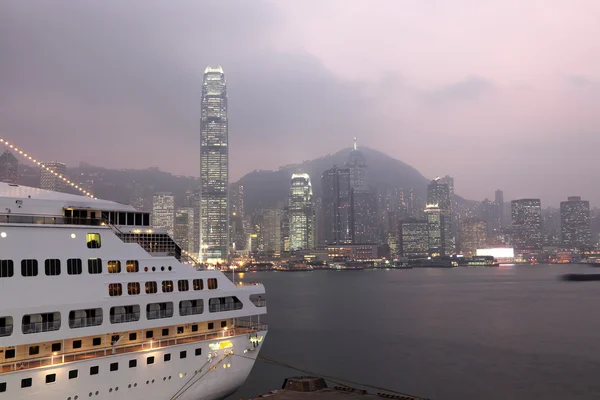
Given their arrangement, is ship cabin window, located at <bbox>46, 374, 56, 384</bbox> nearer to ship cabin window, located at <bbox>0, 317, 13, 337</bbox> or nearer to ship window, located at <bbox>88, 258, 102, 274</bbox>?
ship cabin window, located at <bbox>0, 317, 13, 337</bbox>

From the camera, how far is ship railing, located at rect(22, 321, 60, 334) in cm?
1727

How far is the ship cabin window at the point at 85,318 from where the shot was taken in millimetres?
18422

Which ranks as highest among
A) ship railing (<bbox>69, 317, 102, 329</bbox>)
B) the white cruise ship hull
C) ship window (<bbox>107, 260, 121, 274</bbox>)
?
ship window (<bbox>107, 260, 121, 274</bbox>)

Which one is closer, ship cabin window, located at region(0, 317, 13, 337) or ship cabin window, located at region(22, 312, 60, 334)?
ship cabin window, located at region(0, 317, 13, 337)

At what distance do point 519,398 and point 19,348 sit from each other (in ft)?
91.8

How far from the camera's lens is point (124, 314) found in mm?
19781

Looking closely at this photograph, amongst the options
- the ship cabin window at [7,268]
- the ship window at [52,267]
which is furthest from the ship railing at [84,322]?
the ship cabin window at [7,268]

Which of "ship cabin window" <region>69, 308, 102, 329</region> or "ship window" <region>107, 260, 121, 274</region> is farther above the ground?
"ship window" <region>107, 260, 121, 274</region>

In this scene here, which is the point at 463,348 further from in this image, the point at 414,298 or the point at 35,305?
the point at 414,298

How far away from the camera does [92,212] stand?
20.8 m

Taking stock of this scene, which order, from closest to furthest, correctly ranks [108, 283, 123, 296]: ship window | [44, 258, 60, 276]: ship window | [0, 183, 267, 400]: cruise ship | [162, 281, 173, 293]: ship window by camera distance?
[0, 183, 267, 400]: cruise ship → [44, 258, 60, 276]: ship window → [108, 283, 123, 296]: ship window → [162, 281, 173, 293]: ship window

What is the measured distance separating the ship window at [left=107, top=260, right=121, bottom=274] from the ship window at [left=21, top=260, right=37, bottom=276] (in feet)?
8.82

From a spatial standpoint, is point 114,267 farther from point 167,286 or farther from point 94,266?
point 167,286

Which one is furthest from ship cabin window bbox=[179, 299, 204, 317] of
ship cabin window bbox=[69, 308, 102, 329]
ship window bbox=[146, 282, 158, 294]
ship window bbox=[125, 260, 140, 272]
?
ship cabin window bbox=[69, 308, 102, 329]
